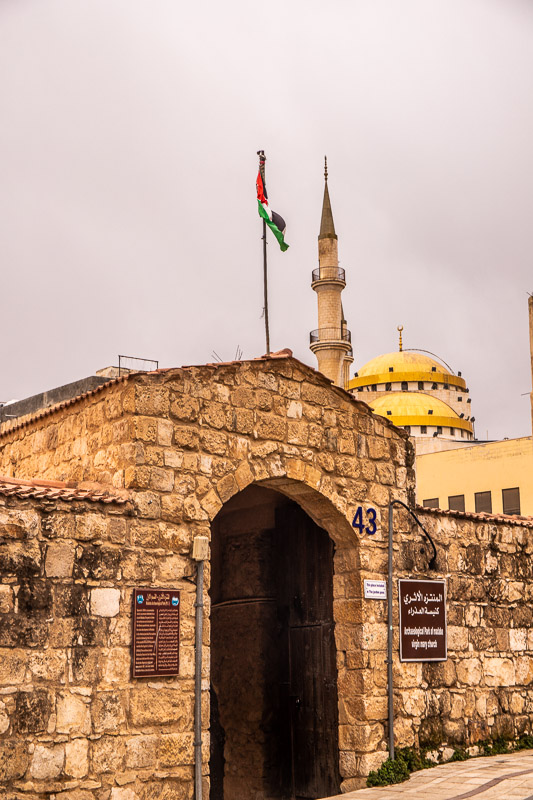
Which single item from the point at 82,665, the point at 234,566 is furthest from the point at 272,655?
the point at 82,665

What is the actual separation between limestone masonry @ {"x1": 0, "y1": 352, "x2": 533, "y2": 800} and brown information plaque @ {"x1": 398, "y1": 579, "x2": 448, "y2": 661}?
0.44 ft

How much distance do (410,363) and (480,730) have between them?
2262 inches

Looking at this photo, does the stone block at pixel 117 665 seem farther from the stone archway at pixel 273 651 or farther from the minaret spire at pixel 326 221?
the minaret spire at pixel 326 221

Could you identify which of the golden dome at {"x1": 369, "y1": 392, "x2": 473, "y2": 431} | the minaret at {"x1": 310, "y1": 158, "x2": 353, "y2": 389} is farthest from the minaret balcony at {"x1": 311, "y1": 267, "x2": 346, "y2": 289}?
the golden dome at {"x1": 369, "y1": 392, "x2": 473, "y2": 431}

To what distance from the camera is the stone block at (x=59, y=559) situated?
7371mm

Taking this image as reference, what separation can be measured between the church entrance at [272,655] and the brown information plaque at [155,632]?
254 centimetres

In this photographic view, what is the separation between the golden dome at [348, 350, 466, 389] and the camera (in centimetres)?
6669

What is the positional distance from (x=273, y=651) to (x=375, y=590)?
1938 millimetres

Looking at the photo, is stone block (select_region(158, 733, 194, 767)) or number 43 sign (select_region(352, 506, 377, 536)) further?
number 43 sign (select_region(352, 506, 377, 536))

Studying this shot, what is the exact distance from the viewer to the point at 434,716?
10.3m

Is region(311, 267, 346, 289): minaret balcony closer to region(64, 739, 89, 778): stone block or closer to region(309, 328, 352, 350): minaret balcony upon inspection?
region(309, 328, 352, 350): minaret balcony

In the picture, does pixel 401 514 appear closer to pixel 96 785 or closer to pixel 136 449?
pixel 136 449

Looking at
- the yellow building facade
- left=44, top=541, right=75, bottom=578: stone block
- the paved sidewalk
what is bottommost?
the paved sidewalk

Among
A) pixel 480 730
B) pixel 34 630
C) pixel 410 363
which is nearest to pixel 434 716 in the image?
pixel 480 730
